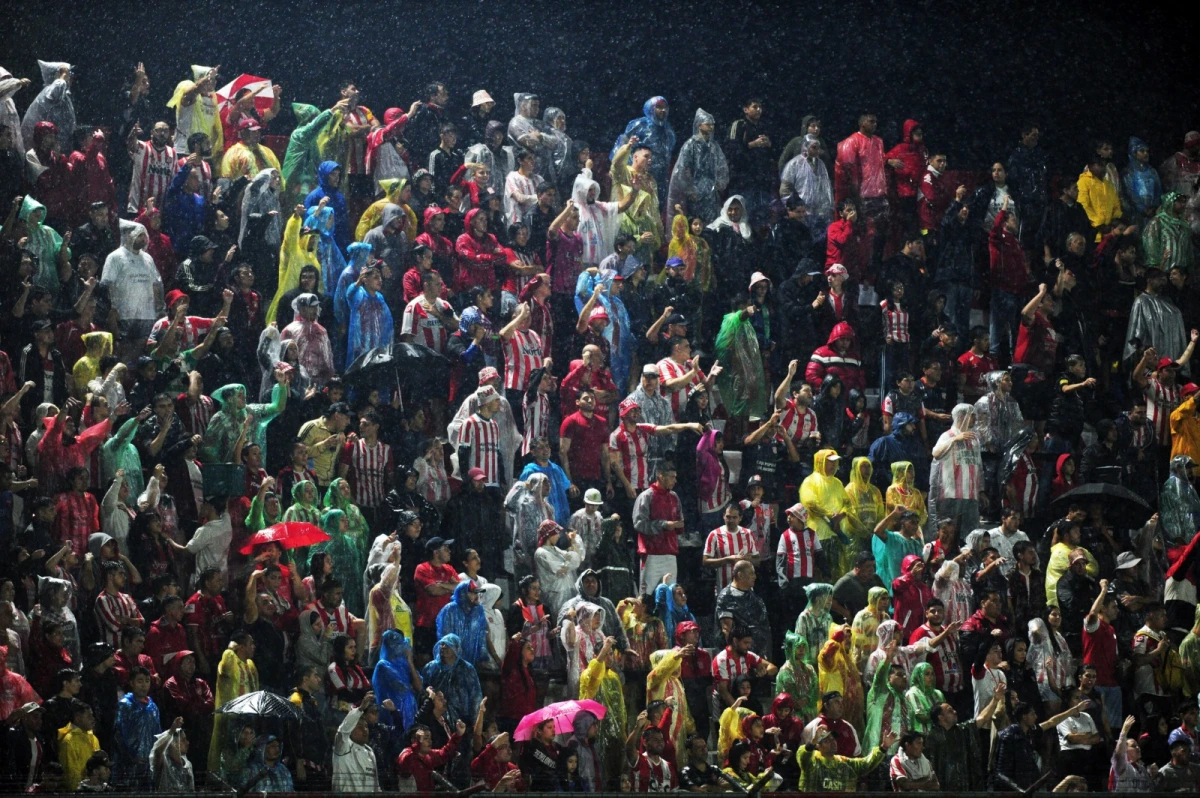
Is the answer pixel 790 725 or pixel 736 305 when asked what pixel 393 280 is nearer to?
pixel 736 305

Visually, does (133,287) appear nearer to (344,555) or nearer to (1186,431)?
(344,555)

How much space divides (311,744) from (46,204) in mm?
6351

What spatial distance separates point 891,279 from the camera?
58.5 feet

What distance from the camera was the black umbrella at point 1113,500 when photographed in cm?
1612

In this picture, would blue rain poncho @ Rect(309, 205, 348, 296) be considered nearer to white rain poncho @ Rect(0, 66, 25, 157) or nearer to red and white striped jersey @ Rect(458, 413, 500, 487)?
red and white striped jersey @ Rect(458, 413, 500, 487)

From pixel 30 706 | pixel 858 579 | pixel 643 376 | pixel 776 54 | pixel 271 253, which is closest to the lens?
pixel 30 706

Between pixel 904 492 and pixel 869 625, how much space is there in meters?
1.78

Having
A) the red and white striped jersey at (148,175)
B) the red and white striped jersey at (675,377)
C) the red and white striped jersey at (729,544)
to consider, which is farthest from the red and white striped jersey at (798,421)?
the red and white striped jersey at (148,175)

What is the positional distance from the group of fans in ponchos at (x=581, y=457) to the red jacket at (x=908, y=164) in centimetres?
7

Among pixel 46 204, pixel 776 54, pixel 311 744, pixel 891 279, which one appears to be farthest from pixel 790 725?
pixel 776 54

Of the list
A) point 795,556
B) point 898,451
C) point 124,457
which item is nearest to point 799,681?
point 795,556

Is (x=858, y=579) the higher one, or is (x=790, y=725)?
(x=858, y=579)

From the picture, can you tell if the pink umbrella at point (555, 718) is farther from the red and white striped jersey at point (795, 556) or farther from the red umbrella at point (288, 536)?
the red and white striped jersey at point (795, 556)

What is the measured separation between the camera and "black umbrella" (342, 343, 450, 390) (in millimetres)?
16219
